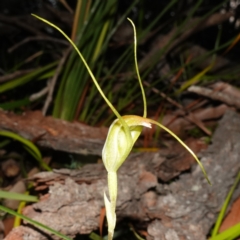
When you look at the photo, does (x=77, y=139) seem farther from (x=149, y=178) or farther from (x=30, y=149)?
(x=149, y=178)

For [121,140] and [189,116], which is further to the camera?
[189,116]

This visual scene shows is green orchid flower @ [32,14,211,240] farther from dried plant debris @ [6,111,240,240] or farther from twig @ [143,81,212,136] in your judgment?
twig @ [143,81,212,136]

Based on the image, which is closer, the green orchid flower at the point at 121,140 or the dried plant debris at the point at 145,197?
the green orchid flower at the point at 121,140

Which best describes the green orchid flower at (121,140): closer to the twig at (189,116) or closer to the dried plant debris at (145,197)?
the dried plant debris at (145,197)

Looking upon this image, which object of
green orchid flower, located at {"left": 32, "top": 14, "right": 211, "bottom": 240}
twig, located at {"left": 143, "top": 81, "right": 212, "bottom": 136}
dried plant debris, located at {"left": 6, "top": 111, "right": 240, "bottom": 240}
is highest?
green orchid flower, located at {"left": 32, "top": 14, "right": 211, "bottom": 240}

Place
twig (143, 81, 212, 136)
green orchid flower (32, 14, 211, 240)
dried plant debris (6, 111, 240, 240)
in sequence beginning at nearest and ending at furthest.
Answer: green orchid flower (32, 14, 211, 240), dried plant debris (6, 111, 240, 240), twig (143, 81, 212, 136)

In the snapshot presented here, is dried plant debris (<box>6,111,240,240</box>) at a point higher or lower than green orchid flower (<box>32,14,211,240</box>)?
lower

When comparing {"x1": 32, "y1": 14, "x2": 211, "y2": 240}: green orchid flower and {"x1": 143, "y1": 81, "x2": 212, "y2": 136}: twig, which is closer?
{"x1": 32, "y1": 14, "x2": 211, "y2": 240}: green orchid flower

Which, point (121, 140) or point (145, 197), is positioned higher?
point (121, 140)

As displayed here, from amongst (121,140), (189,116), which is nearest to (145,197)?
(121,140)

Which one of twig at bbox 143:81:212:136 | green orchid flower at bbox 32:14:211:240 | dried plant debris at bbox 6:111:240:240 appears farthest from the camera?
twig at bbox 143:81:212:136

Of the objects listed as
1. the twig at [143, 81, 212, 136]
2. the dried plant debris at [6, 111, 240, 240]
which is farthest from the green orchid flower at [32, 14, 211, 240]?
the twig at [143, 81, 212, 136]

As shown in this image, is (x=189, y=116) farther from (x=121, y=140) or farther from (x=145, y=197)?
(x=121, y=140)

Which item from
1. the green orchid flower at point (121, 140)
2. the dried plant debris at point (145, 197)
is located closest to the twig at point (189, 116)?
the dried plant debris at point (145, 197)
